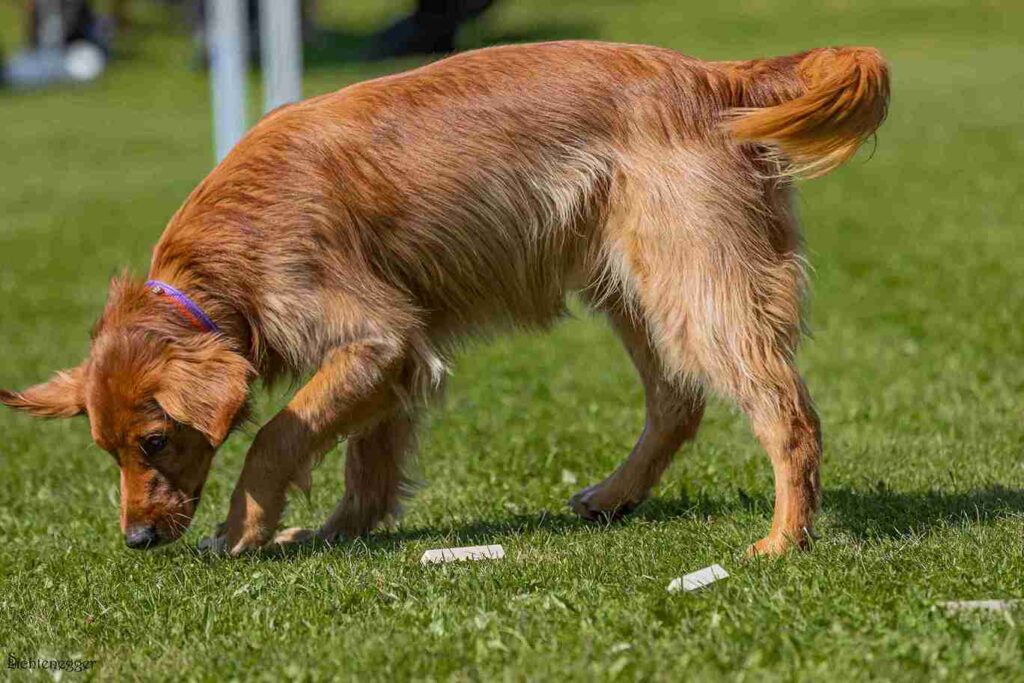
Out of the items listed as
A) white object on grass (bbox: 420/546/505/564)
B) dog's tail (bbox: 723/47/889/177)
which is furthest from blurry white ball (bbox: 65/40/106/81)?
white object on grass (bbox: 420/546/505/564)

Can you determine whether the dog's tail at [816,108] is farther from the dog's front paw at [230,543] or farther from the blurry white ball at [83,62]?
the blurry white ball at [83,62]

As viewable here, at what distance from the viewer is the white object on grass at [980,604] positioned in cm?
411

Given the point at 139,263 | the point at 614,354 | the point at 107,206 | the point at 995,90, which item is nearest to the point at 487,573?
the point at 614,354

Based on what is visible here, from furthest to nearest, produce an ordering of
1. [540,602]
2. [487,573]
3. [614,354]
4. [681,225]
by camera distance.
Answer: [614,354], [681,225], [487,573], [540,602]

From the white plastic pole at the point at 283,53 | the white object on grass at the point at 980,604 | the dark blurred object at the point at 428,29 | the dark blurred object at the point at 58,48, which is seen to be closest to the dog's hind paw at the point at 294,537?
the white object on grass at the point at 980,604

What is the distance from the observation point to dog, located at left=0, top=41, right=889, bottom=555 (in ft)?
17.2

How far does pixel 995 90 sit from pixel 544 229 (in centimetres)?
2159

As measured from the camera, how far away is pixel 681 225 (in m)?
5.21

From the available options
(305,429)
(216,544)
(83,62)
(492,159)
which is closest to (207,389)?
(305,429)

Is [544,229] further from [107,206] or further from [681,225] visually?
[107,206]

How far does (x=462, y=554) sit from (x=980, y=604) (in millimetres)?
1813

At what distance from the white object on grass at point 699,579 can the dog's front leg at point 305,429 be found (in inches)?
54.7

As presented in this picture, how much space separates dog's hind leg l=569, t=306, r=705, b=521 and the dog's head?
4.98 feet

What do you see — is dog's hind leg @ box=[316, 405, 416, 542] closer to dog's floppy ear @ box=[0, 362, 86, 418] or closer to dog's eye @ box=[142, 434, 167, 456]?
dog's eye @ box=[142, 434, 167, 456]
